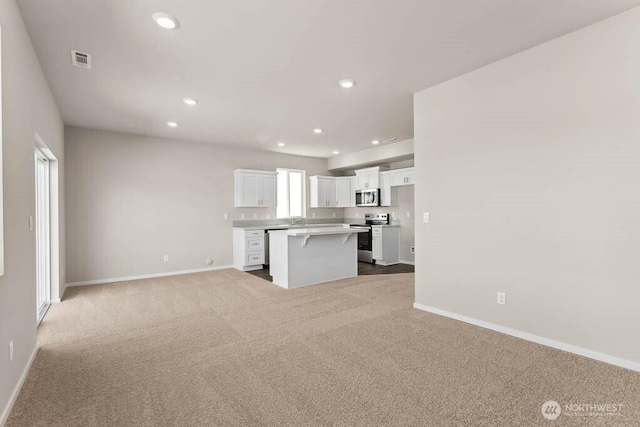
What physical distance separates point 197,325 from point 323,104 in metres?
3.22

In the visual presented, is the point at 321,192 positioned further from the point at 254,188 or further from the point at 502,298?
the point at 502,298

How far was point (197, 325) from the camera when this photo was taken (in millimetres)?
3322

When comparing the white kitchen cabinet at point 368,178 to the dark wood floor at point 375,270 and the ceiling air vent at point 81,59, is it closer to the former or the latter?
the dark wood floor at point 375,270

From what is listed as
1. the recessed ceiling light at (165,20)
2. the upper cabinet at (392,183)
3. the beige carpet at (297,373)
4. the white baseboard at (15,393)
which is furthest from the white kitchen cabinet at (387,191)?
the white baseboard at (15,393)

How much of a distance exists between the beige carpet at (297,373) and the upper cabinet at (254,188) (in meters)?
3.29

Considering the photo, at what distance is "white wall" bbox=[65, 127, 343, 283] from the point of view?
17.0 feet

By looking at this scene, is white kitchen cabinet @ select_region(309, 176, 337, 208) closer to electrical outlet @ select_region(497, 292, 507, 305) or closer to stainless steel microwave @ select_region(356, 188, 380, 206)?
stainless steel microwave @ select_region(356, 188, 380, 206)

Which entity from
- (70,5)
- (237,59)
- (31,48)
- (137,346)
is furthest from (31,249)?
(237,59)

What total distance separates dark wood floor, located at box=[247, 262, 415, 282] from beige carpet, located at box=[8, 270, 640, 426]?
2.06 metres

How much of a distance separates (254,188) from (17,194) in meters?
4.73

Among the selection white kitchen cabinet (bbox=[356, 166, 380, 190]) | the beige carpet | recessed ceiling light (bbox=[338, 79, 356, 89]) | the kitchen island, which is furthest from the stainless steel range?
recessed ceiling light (bbox=[338, 79, 356, 89])

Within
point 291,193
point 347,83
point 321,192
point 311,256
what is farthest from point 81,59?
point 321,192

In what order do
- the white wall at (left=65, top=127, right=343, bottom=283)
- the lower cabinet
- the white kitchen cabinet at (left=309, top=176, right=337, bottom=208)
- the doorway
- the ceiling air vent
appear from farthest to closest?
1. the white kitchen cabinet at (left=309, top=176, right=337, bottom=208)
2. the lower cabinet
3. the white wall at (left=65, top=127, right=343, bottom=283)
4. the doorway
5. the ceiling air vent

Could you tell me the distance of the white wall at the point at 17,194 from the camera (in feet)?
6.14
